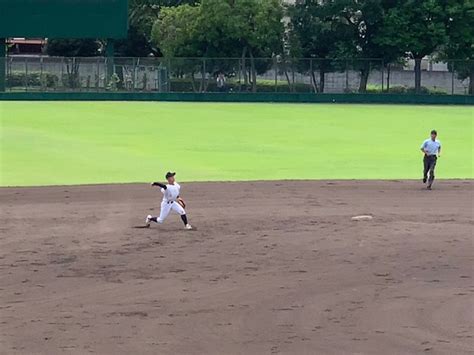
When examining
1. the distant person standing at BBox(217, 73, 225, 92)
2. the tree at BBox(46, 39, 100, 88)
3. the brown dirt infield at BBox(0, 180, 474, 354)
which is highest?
the tree at BBox(46, 39, 100, 88)

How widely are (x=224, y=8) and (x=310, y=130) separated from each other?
29405 millimetres

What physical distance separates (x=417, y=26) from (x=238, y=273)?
2195 inches

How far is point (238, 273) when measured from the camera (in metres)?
15.0

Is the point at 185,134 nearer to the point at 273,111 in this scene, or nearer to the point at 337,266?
the point at 273,111

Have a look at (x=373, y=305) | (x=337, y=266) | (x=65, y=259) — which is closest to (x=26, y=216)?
(x=65, y=259)

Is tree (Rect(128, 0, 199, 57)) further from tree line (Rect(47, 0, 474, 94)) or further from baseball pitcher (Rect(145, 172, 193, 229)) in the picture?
baseball pitcher (Rect(145, 172, 193, 229))

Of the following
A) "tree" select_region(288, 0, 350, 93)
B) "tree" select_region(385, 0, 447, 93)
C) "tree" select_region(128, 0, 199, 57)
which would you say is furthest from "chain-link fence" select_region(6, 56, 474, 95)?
"tree" select_region(128, 0, 199, 57)

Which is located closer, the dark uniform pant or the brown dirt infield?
the brown dirt infield

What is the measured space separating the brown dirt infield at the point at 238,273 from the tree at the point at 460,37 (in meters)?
45.5

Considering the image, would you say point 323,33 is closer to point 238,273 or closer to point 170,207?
point 170,207

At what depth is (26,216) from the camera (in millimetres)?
20328

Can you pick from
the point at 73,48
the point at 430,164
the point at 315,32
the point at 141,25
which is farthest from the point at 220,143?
the point at 141,25

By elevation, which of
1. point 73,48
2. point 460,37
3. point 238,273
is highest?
point 460,37

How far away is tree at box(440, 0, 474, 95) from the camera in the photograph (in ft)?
223
